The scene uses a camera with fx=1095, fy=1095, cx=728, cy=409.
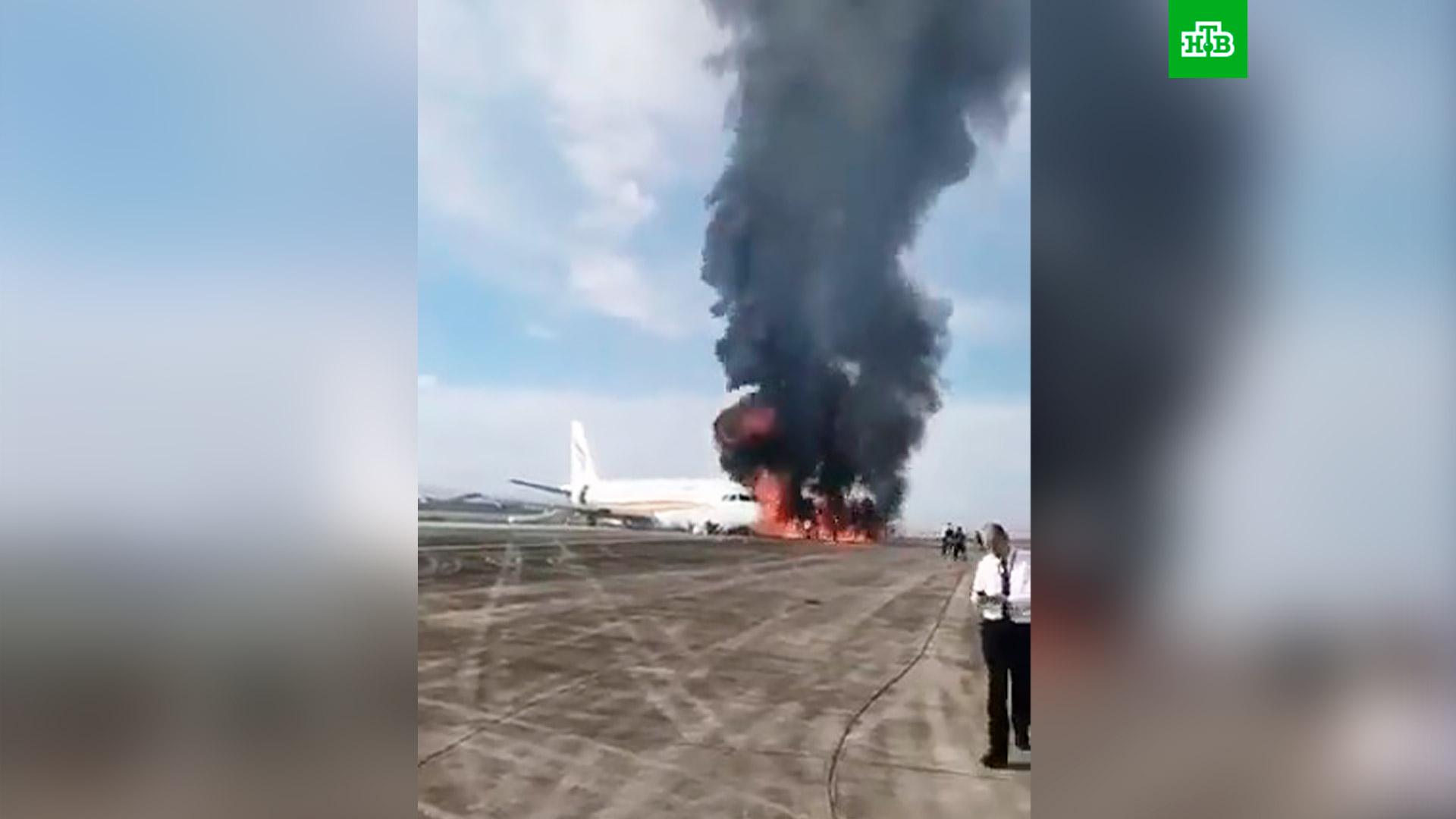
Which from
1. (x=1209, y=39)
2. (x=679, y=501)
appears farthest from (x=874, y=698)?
(x=1209, y=39)

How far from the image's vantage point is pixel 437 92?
1.56 metres

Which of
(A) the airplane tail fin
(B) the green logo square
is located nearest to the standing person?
(A) the airplane tail fin

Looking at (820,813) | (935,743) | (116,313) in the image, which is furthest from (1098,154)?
(116,313)

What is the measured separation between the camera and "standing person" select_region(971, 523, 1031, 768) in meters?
1.51

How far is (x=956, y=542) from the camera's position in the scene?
1529 mm

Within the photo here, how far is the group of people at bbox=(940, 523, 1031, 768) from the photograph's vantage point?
59.4 inches

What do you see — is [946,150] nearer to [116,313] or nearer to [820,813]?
[820,813]

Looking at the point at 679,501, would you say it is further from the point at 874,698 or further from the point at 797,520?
the point at 874,698

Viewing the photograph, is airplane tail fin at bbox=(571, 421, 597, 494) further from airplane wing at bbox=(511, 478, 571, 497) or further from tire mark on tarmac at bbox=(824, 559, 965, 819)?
tire mark on tarmac at bbox=(824, 559, 965, 819)

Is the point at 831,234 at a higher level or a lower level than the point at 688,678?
higher

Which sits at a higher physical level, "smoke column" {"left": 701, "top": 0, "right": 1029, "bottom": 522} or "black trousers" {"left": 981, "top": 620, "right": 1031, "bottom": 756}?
"smoke column" {"left": 701, "top": 0, "right": 1029, "bottom": 522}

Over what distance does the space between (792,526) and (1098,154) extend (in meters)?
0.67

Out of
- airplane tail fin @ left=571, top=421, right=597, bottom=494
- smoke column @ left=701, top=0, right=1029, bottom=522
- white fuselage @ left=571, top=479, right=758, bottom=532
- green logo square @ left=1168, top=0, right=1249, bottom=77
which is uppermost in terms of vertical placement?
green logo square @ left=1168, top=0, right=1249, bottom=77

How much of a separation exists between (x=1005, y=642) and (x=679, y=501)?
0.50 metres
